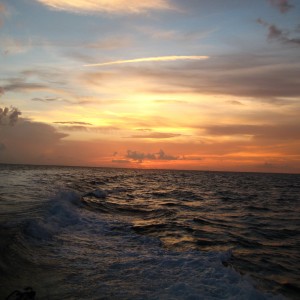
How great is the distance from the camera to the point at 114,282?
23.3ft

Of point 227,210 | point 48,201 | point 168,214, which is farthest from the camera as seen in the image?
point 227,210

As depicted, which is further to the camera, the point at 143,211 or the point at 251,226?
the point at 143,211

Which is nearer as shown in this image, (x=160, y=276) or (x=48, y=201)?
(x=160, y=276)

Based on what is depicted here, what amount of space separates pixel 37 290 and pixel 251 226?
41.0ft

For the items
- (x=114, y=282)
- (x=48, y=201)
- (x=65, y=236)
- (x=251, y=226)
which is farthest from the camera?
(x=48, y=201)

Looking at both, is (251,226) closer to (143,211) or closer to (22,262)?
(143,211)

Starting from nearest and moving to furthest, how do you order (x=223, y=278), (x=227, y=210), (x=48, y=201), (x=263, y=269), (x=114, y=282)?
1. (x=114, y=282)
2. (x=223, y=278)
3. (x=263, y=269)
4. (x=48, y=201)
5. (x=227, y=210)

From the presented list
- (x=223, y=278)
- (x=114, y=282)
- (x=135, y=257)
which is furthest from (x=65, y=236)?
(x=223, y=278)

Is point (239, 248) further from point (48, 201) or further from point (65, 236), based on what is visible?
point (48, 201)

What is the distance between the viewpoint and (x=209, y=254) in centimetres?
Answer: 1010

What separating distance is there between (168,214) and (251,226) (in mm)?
5242

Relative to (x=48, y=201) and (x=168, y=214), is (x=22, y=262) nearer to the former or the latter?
(x=48, y=201)

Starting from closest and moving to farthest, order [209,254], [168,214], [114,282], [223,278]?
[114,282] < [223,278] < [209,254] < [168,214]

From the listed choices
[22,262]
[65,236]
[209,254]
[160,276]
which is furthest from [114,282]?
[65,236]
